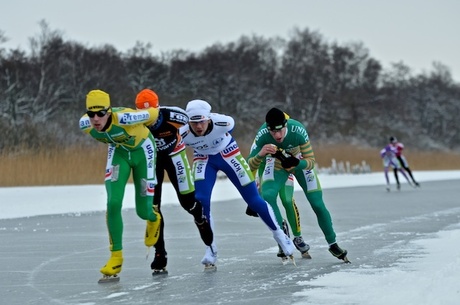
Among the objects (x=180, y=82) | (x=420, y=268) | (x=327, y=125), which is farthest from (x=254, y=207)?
(x=327, y=125)

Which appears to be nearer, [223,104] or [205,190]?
[205,190]

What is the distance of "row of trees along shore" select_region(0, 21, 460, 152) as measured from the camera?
193ft

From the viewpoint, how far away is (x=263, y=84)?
87.8 meters

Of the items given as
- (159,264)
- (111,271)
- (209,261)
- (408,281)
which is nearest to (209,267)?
(209,261)

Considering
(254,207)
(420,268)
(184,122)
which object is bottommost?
(420,268)

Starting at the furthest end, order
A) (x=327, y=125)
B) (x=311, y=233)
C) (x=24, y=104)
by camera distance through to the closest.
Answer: (x=327, y=125) → (x=24, y=104) → (x=311, y=233)

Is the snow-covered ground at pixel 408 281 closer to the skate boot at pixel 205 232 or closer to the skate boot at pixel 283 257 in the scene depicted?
the skate boot at pixel 283 257

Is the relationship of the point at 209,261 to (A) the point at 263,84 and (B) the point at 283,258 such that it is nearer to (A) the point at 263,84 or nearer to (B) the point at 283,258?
(B) the point at 283,258

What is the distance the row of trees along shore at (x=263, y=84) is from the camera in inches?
2314

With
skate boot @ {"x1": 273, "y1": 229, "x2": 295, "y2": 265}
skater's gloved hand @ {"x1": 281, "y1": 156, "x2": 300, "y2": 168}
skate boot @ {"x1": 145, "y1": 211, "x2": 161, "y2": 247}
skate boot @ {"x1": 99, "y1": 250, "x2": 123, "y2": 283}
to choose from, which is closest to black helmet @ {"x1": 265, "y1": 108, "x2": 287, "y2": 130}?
skater's gloved hand @ {"x1": 281, "y1": 156, "x2": 300, "y2": 168}

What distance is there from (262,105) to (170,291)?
248ft

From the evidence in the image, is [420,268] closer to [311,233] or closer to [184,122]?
[184,122]

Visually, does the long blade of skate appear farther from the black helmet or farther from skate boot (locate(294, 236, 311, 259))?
the black helmet

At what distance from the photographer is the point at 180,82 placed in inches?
3113
